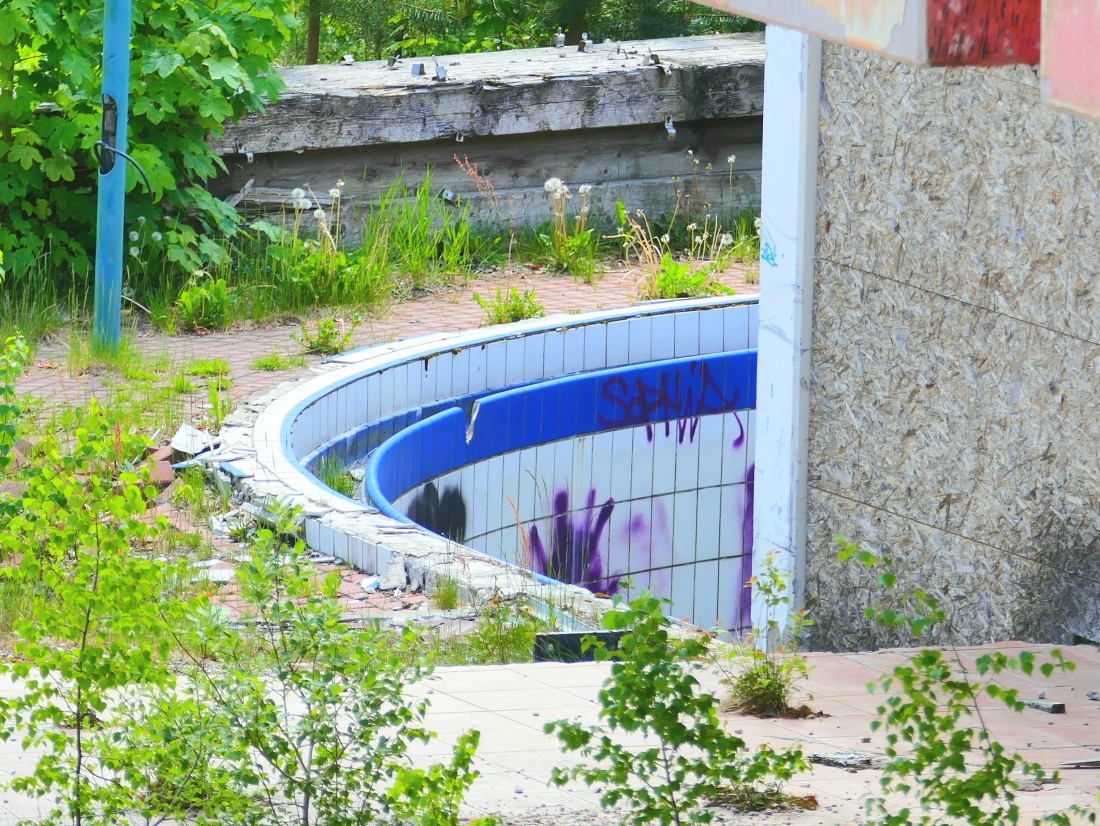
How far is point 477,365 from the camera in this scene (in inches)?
293

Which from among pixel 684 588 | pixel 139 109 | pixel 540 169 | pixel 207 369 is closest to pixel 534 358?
pixel 684 588

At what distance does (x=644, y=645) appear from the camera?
262 cm

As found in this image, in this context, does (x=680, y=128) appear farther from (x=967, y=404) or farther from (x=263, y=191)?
(x=967, y=404)

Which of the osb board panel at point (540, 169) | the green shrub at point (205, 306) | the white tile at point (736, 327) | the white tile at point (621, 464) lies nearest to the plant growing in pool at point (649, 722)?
the white tile at point (621, 464)

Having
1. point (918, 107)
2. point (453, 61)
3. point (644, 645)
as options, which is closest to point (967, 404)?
point (918, 107)

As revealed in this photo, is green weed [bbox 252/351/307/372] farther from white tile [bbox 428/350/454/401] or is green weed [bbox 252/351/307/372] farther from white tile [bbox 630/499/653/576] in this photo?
white tile [bbox 630/499/653/576]

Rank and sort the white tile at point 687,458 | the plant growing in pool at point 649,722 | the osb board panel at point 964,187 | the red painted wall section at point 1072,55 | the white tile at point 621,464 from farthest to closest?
the white tile at point 687,458
the white tile at point 621,464
the osb board panel at point 964,187
the plant growing in pool at point 649,722
the red painted wall section at point 1072,55

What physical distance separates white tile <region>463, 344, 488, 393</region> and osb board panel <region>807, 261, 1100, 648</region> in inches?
94.7

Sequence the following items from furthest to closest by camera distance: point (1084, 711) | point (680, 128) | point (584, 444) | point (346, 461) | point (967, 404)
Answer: point (680, 128), point (584, 444), point (346, 461), point (967, 404), point (1084, 711)

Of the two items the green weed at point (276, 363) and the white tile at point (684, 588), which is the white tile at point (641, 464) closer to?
the white tile at point (684, 588)

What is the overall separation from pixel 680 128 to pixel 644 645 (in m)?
8.13

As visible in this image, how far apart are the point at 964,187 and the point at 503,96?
5171mm

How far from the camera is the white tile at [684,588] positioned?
26.0ft

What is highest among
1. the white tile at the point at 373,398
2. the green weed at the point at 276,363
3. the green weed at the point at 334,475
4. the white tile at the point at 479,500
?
the green weed at the point at 276,363
